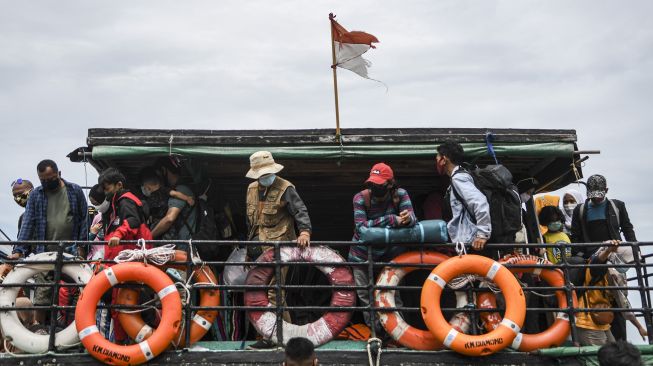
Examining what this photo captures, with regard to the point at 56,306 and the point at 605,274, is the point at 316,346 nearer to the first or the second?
the point at 56,306

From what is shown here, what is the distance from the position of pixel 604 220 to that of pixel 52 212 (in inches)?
257

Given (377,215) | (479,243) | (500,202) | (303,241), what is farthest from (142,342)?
(500,202)

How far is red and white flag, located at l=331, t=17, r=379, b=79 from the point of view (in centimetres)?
796

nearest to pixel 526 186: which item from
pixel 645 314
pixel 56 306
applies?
pixel 645 314

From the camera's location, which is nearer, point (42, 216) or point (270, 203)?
point (270, 203)

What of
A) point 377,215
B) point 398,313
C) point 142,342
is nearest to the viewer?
point 142,342

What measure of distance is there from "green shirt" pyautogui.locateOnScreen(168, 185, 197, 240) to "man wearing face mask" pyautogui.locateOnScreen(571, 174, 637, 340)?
15.4 ft

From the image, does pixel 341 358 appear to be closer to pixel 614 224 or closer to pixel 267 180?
pixel 267 180

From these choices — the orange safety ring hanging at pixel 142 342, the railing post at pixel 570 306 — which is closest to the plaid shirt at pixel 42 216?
the orange safety ring hanging at pixel 142 342

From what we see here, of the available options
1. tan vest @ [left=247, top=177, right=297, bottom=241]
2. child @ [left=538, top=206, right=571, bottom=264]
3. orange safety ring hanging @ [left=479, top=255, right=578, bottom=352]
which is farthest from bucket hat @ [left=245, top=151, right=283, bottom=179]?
child @ [left=538, top=206, right=571, bottom=264]

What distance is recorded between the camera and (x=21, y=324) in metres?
6.19

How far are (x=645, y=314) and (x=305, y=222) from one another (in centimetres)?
368

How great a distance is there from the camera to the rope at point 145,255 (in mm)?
6070

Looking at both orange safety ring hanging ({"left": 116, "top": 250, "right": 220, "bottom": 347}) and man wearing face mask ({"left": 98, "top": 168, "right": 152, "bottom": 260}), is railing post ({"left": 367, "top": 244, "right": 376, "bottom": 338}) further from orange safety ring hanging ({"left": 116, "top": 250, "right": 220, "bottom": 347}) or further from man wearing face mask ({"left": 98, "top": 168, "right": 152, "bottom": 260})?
man wearing face mask ({"left": 98, "top": 168, "right": 152, "bottom": 260})
